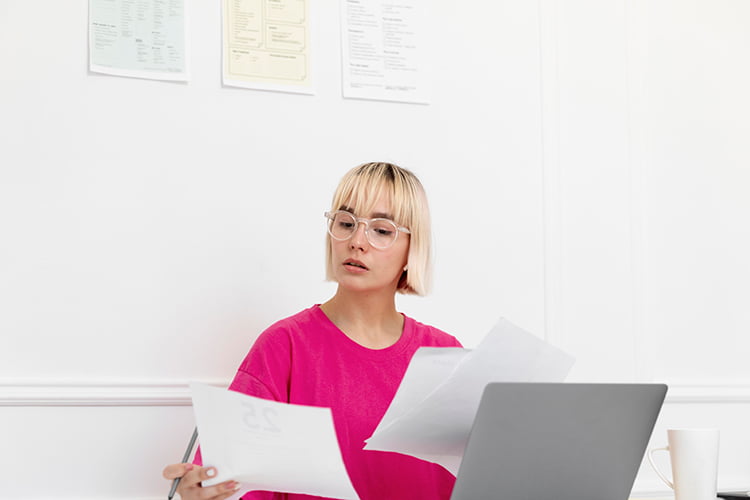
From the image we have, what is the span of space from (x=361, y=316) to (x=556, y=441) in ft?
1.90

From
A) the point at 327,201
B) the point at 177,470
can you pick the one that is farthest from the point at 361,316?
the point at 177,470

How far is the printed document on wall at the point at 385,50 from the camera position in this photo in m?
1.80

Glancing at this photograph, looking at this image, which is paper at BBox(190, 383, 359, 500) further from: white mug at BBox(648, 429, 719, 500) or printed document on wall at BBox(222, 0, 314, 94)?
printed document on wall at BBox(222, 0, 314, 94)

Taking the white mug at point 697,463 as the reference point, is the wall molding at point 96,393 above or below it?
above

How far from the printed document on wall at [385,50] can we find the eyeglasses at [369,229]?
1.38ft

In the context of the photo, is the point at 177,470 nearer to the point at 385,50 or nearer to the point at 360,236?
the point at 360,236

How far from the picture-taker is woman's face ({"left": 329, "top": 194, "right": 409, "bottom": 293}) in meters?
1.45

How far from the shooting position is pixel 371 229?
4.81 feet

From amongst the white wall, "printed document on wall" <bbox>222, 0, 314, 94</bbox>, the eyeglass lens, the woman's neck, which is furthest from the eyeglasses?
"printed document on wall" <bbox>222, 0, 314, 94</bbox>

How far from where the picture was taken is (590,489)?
108 cm

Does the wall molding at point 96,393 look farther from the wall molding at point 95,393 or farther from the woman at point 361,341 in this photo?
the woman at point 361,341

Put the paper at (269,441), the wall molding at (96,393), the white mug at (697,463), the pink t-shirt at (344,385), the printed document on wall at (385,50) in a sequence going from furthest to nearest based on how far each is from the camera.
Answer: the printed document on wall at (385,50) < the wall molding at (96,393) < the pink t-shirt at (344,385) < the white mug at (697,463) < the paper at (269,441)

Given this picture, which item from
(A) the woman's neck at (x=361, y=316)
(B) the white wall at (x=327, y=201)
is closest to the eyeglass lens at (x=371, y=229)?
(A) the woman's neck at (x=361, y=316)

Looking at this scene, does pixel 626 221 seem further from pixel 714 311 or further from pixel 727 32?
pixel 727 32
